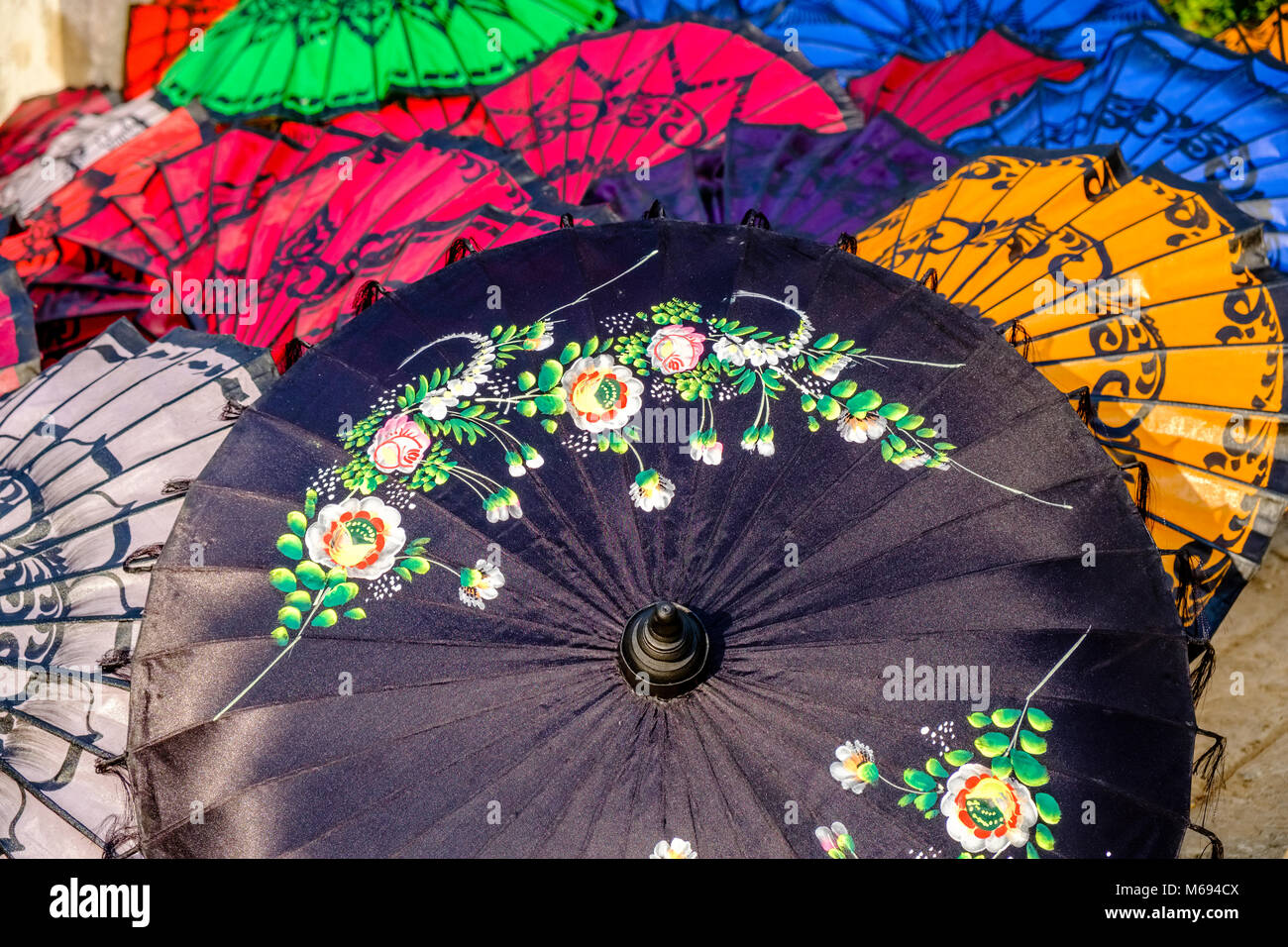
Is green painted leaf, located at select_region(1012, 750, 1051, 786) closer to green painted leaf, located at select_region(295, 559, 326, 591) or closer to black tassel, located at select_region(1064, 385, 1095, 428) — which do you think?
black tassel, located at select_region(1064, 385, 1095, 428)

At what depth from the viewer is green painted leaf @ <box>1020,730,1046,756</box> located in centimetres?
321

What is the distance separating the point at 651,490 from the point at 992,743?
1115 mm

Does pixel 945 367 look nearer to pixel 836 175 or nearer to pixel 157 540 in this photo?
pixel 836 175

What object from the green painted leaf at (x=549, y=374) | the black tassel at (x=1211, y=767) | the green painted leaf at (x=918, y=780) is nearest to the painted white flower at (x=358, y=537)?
the green painted leaf at (x=549, y=374)

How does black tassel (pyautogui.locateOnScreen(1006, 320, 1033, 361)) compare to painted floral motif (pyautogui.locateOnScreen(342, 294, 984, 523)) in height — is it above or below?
above

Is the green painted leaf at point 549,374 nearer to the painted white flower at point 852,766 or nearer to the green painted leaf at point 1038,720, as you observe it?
the painted white flower at point 852,766

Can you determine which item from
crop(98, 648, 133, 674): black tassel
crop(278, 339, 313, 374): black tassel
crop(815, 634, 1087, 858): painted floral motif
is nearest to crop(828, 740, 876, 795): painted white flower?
crop(815, 634, 1087, 858): painted floral motif

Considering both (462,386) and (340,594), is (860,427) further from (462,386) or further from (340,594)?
(340,594)

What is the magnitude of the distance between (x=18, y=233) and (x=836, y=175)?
420cm

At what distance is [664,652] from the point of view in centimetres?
301

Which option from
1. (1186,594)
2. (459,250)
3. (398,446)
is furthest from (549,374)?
(1186,594)

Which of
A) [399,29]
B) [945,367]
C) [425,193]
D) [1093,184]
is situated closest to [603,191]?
[425,193]

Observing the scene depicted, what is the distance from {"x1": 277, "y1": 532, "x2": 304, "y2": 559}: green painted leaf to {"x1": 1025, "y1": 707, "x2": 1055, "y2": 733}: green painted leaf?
2035mm

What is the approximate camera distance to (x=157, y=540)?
437cm
